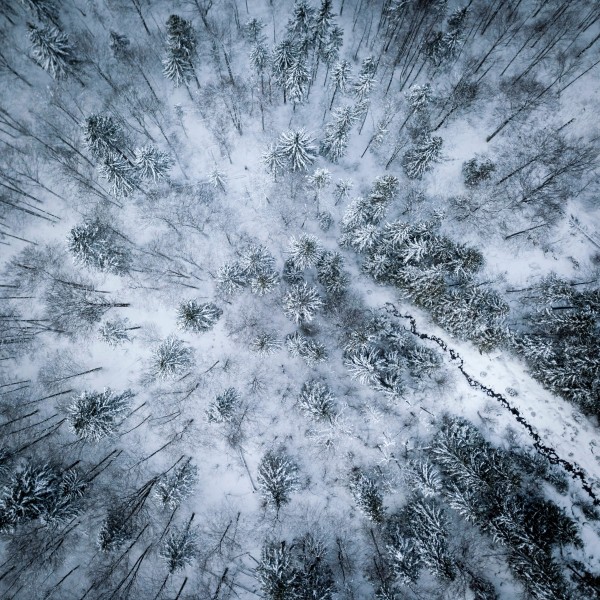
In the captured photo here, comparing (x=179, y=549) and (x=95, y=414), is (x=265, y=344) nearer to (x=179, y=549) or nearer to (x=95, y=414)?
(x=95, y=414)

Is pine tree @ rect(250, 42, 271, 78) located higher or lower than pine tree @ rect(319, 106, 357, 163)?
higher

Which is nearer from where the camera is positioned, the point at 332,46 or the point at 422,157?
the point at 422,157

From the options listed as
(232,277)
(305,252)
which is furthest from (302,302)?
(232,277)

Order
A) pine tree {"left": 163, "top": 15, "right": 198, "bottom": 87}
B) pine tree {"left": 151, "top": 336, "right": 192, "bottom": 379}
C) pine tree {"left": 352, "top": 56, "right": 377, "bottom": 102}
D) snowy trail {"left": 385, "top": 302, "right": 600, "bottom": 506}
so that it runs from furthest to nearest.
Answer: pine tree {"left": 352, "top": 56, "right": 377, "bottom": 102}, snowy trail {"left": 385, "top": 302, "right": 600, "bottom": 506}, pine tree {"left": 151, "top": 336, "right": 192, "bottom": 379}, pine tree {"left": 163, "top": 15, "right": 198, "bottom": 87}

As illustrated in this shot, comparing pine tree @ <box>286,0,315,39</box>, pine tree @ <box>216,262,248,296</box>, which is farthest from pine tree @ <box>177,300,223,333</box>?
pine tree @ <box>286,0,315,39</box>

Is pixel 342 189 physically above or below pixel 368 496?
above

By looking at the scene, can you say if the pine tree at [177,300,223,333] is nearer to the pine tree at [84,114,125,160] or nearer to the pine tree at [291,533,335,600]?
the pine tree at [84,114,125,160]

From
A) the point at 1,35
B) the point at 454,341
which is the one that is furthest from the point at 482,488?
the point at 1,35
